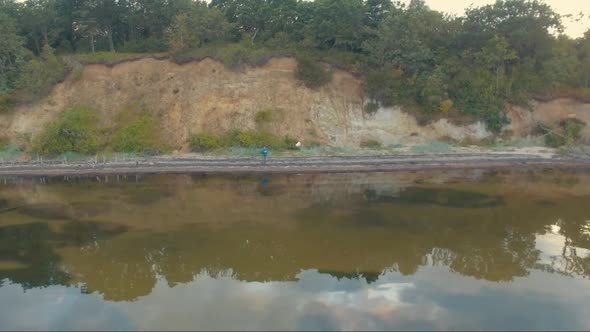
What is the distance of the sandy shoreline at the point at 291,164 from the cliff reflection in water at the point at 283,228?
1486 mm

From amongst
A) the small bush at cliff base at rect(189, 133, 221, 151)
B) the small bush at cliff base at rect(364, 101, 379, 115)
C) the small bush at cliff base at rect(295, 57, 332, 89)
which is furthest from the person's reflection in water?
the small bush at cliff base at rect(364, 101, 379, 115)

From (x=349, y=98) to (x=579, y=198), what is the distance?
2024 centimetres

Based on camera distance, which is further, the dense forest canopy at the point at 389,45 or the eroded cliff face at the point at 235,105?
the dense forest canopy at the point at 389,45

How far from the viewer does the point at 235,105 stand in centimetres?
3850

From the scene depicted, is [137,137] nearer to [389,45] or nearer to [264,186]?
[264,186]

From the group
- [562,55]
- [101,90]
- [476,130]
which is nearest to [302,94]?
[476,130]

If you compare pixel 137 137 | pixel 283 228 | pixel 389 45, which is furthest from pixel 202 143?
pixel 389 45

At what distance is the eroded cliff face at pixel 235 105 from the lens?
37.9 m

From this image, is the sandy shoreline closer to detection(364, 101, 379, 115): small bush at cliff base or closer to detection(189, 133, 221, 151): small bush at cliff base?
detection(189, 133, 221, 151): small bush at cliff base

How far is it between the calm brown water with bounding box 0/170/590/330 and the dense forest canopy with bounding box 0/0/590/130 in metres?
13.1

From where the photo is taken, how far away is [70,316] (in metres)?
14.2

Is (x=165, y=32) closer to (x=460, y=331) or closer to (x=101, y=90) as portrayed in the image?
(x=101, y=90)

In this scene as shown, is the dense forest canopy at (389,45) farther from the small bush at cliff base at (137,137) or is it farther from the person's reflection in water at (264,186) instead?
the person's reflection in water at (264,186)

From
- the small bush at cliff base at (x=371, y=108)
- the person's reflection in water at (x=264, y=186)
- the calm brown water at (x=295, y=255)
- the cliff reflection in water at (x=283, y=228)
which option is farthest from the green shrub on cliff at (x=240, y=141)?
the calm brown water at (x=295, y=255)
